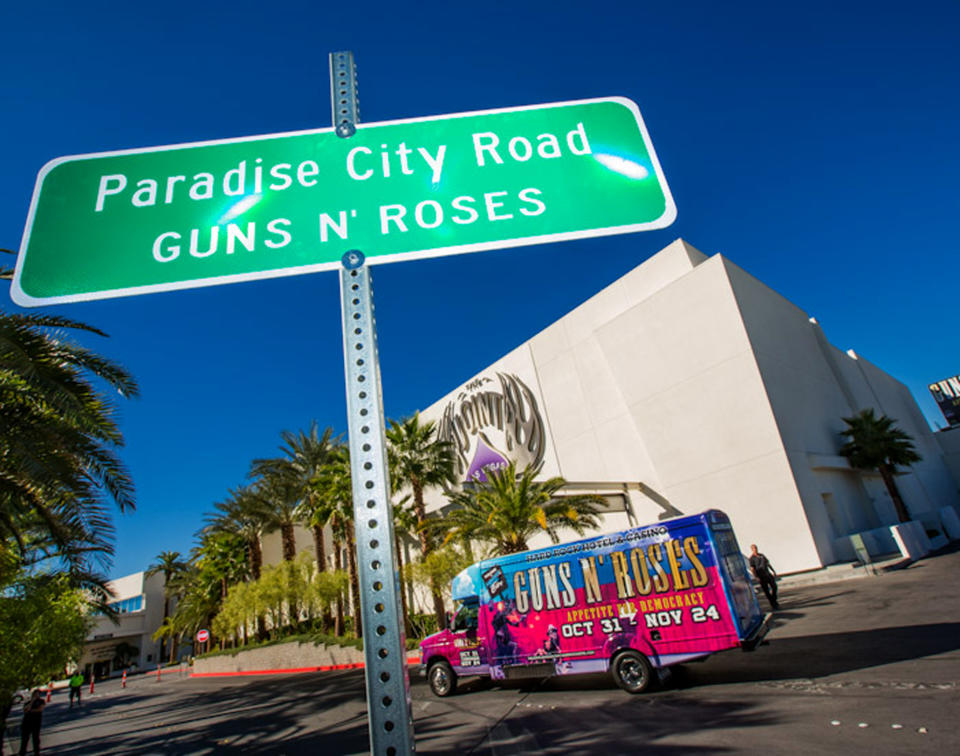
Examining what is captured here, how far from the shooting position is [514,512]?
64.0 ft

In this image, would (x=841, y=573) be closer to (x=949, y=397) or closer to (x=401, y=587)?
(x=401, y=587)

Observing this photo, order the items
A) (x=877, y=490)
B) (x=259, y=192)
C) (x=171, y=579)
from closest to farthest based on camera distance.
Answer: (x=259, y=192)
(x=877, y=490)
(x=171, y=579)

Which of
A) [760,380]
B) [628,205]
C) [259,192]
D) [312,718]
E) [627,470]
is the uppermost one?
[760,380]

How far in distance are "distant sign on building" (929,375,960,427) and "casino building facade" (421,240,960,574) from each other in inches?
1943

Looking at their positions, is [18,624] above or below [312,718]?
above

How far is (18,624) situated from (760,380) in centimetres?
2543

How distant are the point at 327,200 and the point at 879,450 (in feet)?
102

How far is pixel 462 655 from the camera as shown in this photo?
1117 centimetres

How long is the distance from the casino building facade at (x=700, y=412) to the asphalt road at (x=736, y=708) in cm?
633

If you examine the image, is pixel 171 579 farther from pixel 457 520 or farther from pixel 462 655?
pixel 462 655

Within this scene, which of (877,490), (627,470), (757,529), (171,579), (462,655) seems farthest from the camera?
(171,579)

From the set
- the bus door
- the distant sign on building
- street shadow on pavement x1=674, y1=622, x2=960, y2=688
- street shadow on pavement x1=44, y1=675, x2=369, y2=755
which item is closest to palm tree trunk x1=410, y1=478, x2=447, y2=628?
street shadow on pavement x1=44, y1=675, x2=369, y2=755

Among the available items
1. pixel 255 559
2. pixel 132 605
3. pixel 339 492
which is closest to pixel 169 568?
pixel 132 605

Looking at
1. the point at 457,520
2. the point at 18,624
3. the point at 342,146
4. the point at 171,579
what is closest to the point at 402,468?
the point at 457,520
